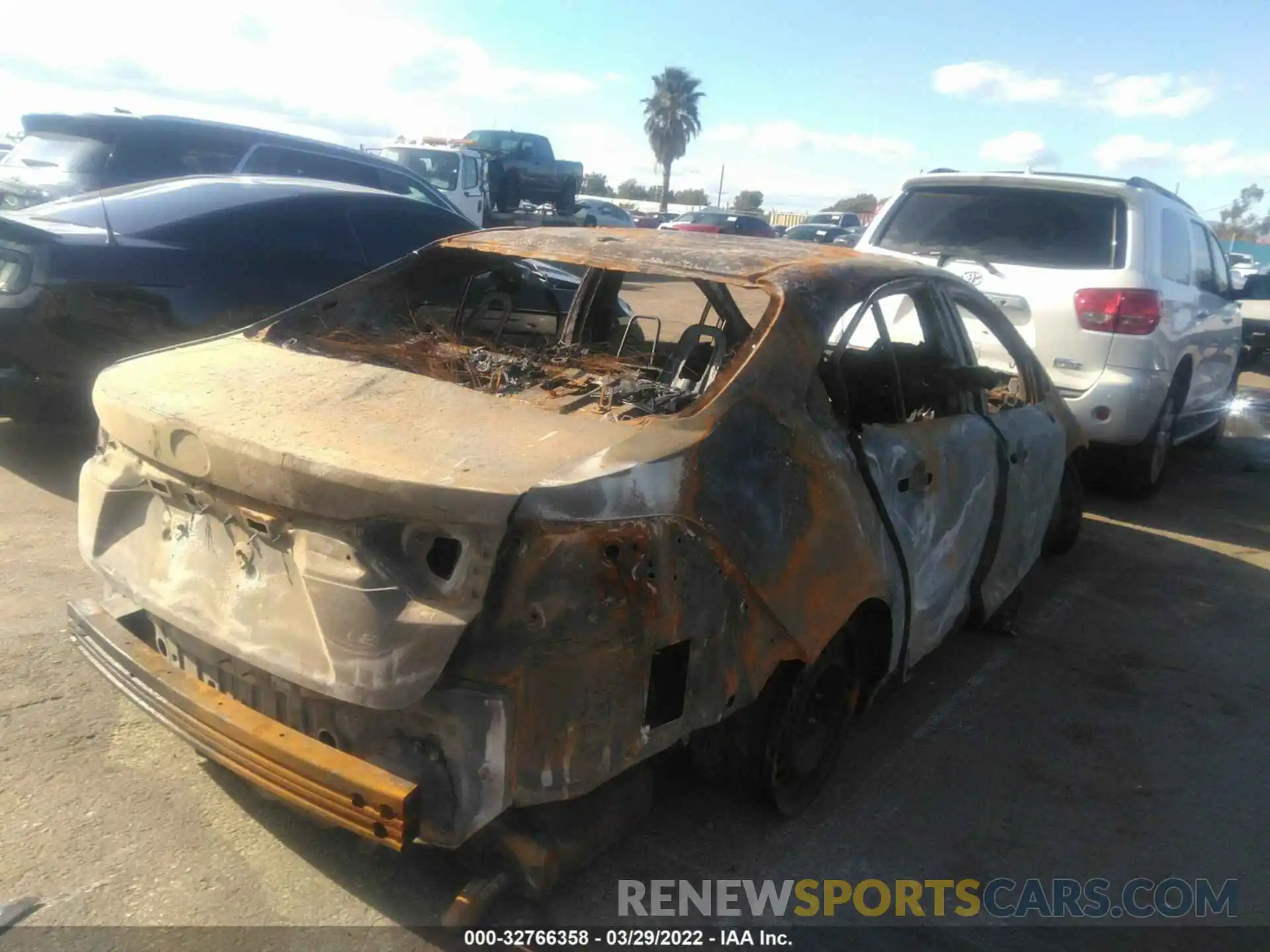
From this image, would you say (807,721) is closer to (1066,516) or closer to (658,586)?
(658,586)

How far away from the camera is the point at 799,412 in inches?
107

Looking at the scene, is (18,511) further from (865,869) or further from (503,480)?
(865,869)

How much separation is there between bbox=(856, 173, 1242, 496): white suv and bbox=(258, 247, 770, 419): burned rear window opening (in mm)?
2590

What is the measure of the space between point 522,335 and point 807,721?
6.63 ft

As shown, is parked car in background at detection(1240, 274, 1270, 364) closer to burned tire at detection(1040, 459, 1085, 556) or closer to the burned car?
burned tire at detection(1040, 459, 1085, 556)

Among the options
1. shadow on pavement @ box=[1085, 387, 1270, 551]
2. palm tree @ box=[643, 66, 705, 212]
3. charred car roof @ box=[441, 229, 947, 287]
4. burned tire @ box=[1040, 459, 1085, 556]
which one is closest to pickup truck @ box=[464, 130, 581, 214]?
shadow on pavement @ box=[1085, 387, 1270, 551]

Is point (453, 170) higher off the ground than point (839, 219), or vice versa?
point (453, 170)

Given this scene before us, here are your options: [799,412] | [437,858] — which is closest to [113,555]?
[437,858]

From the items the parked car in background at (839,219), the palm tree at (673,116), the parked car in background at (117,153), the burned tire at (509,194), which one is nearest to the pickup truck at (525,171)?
the burned tire at (509,194)

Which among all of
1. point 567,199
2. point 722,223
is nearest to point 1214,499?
point 567,199

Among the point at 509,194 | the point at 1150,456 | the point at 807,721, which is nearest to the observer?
the point at 807,721

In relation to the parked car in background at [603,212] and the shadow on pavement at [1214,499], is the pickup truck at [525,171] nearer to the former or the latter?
the parked car in background at [603,212]

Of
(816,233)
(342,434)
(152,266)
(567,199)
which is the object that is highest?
(342,434)

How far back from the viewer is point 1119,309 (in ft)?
19.2
